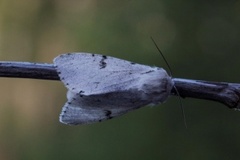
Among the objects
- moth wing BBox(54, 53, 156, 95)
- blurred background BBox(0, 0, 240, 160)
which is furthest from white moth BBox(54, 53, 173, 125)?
blurred background BBox(0, 0, 240, 160)

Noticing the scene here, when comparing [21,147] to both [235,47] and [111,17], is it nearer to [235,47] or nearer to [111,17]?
[111,17]

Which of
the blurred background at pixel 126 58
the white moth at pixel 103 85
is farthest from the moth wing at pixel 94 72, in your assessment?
the blurred background at pixel 126 58

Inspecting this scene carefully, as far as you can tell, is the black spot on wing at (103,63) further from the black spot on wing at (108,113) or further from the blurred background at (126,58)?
the blurred background at (126,58)

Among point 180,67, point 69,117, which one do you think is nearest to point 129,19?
point 180,67

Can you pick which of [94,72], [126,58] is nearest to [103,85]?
[94,72]

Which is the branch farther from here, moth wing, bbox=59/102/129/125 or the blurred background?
the blurred background

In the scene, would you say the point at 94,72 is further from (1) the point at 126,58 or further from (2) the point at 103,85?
(1) the point at 126,58
